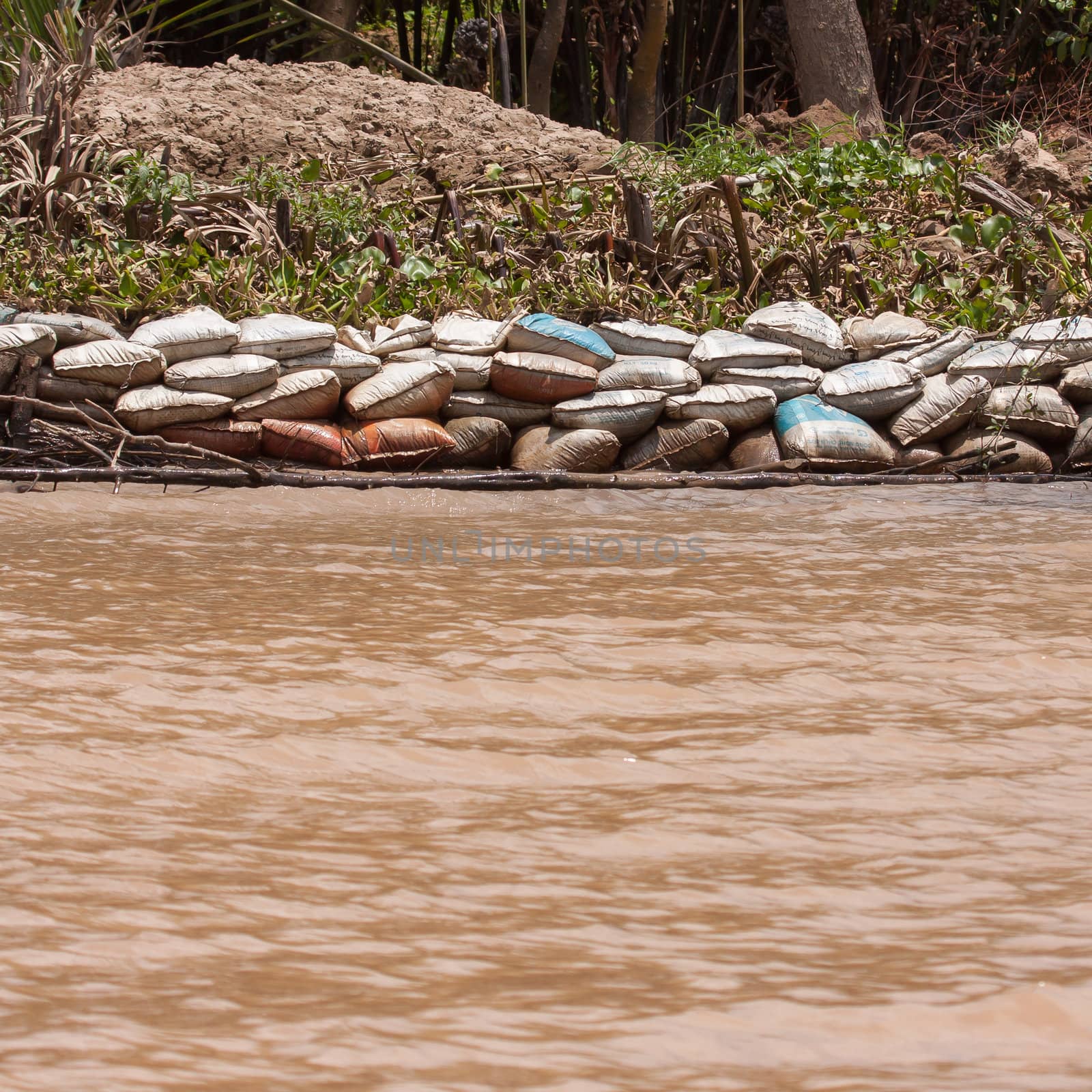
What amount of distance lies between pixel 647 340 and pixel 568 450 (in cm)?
66

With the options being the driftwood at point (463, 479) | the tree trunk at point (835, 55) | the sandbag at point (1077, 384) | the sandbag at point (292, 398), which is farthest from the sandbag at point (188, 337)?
the tree trunk at point (835, 55)

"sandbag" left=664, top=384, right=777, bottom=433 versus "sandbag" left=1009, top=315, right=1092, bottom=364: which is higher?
"sandbag" left=1009, top=315, right=1092, bottom=364

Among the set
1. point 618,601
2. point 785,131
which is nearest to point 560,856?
point 618,601

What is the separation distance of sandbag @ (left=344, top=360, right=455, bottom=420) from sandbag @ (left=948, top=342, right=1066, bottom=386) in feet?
7.01

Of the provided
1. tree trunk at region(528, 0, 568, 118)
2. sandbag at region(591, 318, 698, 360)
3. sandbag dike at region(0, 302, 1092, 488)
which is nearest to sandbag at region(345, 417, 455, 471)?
sandbag dike at region(0, 302, 1092, 488)

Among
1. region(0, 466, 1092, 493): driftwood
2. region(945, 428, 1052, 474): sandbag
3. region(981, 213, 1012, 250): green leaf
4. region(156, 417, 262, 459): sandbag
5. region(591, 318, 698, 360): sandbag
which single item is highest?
region(981, 213, 1012, 250): green leaf

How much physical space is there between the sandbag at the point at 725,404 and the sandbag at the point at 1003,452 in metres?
0.82

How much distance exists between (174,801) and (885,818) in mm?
1040

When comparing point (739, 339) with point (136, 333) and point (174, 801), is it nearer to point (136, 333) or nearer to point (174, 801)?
point (136, 333)

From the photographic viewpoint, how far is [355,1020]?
132 centimetres

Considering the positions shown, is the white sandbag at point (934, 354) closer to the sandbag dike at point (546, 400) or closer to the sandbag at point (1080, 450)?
the sandbag dike at point (546, 400)

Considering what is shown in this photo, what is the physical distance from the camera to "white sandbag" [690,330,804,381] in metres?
5.43

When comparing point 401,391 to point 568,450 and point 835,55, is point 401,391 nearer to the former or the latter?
point 568,450

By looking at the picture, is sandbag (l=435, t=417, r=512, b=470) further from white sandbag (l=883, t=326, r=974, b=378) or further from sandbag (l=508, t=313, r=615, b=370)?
white sandbag (l=883, t=326, r=974, b=378)
